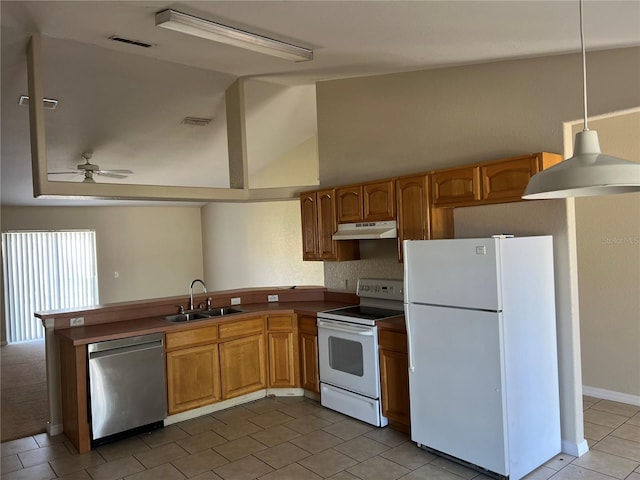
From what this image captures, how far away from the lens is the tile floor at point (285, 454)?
3023mm

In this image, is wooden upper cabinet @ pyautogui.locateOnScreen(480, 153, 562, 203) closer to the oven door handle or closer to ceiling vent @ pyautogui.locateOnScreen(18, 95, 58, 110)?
the oven door handle

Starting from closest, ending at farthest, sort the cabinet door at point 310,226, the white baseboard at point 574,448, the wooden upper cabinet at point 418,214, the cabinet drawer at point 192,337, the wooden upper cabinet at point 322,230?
the white baseboard at point 574,448 < the wooden upper cabinet at point 418,214 < the cabinet drawer at point 192,337 < the wooden upper cabinet at point 322,230 < the cabinet door at point 310,226

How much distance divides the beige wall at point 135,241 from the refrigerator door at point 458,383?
7.33 metres

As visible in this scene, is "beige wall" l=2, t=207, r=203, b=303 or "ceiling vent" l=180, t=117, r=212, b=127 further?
"beige wall" l=2, t=207, r=203, b=303

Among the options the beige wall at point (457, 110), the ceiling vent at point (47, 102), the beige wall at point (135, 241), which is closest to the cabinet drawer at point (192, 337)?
the beige wall at point (457, 110)

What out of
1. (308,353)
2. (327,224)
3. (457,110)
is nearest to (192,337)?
(308,353)

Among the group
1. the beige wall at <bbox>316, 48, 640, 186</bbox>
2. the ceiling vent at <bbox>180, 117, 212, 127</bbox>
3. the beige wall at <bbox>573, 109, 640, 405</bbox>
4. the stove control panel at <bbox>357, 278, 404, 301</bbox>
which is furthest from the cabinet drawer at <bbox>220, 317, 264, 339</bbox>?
the beige wall at <bbox>573, 109, 640, 405</bbox>

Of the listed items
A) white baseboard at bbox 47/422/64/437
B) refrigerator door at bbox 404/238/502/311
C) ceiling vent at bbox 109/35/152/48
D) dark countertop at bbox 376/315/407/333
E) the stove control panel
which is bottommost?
white baseboard at bbox 47/422/64/437

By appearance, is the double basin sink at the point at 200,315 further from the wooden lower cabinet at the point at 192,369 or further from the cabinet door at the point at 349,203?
the cabinet door at the point at 349,203

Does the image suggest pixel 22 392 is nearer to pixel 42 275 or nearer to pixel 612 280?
pixel 42 275

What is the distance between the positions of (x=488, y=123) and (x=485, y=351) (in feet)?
6.00

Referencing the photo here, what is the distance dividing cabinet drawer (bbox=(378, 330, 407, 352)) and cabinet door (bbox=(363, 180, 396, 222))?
40.0 inches

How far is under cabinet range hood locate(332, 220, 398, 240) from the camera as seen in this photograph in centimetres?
402

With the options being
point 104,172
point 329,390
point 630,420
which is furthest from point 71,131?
point 630,420
